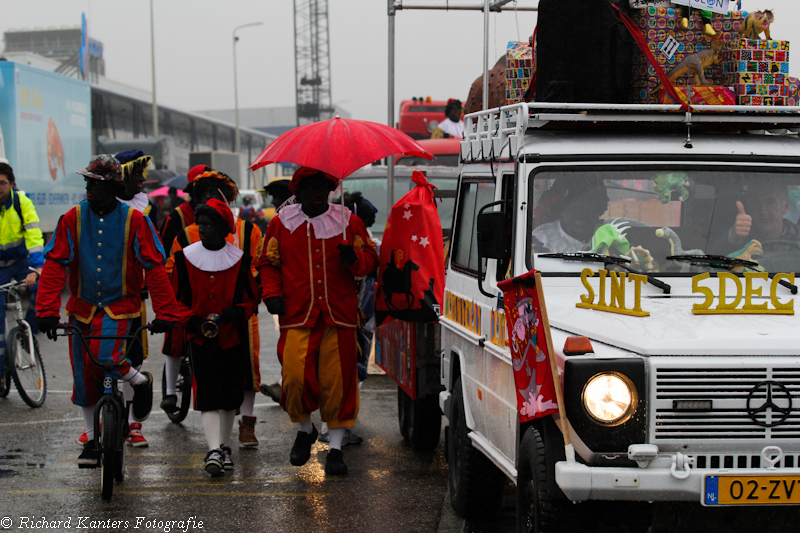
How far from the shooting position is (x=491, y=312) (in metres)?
5.09

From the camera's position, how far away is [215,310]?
689 centimetres

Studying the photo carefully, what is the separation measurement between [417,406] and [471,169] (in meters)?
2.06

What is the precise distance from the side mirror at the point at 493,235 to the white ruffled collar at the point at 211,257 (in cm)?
256

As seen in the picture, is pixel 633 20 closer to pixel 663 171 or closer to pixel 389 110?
pixel 663 171

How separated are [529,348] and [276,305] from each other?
2.75 metres

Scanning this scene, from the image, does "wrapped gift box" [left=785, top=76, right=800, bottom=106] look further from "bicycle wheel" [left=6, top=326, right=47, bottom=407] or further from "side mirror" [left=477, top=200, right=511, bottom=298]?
"bicycle wheel" [left=6, top=326, right=47, bottom=407]

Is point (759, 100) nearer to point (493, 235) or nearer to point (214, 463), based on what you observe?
point (493, 235)

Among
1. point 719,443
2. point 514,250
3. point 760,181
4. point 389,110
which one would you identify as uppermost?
point 389,110

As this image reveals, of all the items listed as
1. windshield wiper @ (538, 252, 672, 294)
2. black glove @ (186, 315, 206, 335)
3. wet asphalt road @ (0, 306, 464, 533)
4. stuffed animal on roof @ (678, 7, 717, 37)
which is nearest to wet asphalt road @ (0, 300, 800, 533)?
wet asphalt road @ (0, 306, 464, 533)

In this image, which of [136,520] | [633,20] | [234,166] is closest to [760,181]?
[633,20]

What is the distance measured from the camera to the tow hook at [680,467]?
3609 millimetres

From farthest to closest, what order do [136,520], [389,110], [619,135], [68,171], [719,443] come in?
1. [68,171]
2. [389,110]
3. [136,520]
4. [619,135]
5. [719,443]

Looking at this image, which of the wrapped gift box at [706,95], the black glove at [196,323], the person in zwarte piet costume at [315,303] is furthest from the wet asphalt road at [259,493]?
the wrapped gift box at [706,95]

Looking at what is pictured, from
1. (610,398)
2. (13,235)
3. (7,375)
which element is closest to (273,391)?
(7,375)
